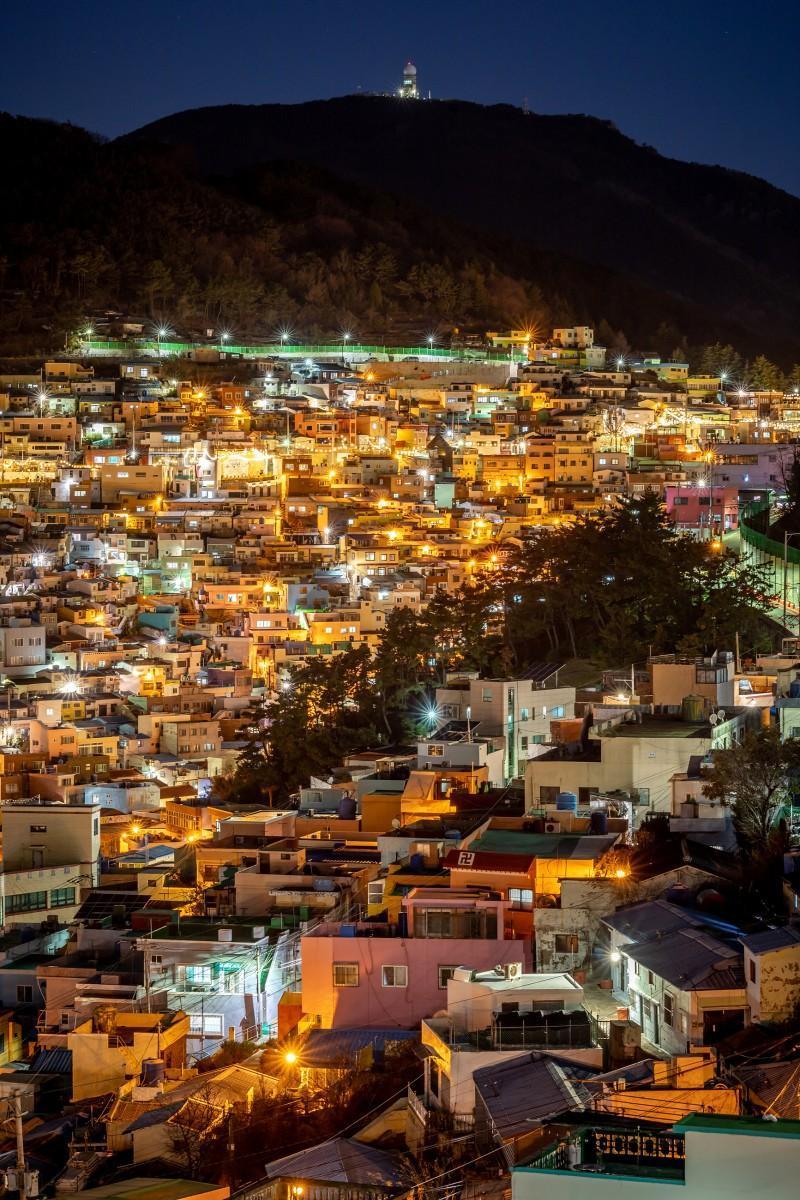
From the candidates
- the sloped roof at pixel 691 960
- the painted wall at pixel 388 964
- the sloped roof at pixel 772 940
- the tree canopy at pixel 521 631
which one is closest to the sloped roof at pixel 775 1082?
the sloped roof at pixel 772 940

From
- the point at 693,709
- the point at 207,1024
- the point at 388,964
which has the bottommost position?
the point at 207,1024

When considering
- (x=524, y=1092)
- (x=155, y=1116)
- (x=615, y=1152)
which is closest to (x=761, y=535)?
(x=155, y=1116)

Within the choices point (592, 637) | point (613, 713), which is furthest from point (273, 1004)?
point (592, 637)

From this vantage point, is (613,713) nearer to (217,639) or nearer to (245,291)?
(217,639)

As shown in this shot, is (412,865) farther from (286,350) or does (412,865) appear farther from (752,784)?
(286,350)

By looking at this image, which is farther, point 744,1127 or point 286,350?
point 286,350

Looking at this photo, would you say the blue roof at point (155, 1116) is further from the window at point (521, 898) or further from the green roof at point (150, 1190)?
the window at point (521, 898)
